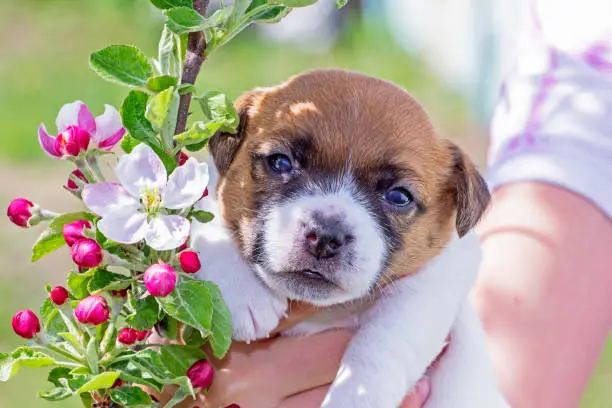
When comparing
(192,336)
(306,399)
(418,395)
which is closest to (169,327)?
(192,336)

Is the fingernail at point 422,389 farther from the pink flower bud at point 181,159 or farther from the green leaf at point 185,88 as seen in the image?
the green leaf at point 185,88

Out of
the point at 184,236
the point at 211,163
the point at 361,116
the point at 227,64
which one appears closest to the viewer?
the point at 184,236

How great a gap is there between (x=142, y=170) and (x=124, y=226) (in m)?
0.11

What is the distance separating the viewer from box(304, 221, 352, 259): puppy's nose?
210 centimetres

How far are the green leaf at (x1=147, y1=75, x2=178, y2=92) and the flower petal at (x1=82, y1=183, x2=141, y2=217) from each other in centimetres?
18

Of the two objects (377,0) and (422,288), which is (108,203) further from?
(377,0)

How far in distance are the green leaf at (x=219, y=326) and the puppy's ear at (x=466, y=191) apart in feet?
3.20

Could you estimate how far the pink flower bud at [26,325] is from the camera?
62.3 inches

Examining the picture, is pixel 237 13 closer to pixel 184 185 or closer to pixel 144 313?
pixel 184 185

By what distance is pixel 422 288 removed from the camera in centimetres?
255

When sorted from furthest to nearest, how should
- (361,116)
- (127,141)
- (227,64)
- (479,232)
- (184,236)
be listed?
(227,64) → (479,232) → (361,116) → (127,141) → (184,236)

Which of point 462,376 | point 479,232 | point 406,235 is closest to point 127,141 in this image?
point 406,235

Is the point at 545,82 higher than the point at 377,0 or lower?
higher

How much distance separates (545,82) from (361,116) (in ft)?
5.55
